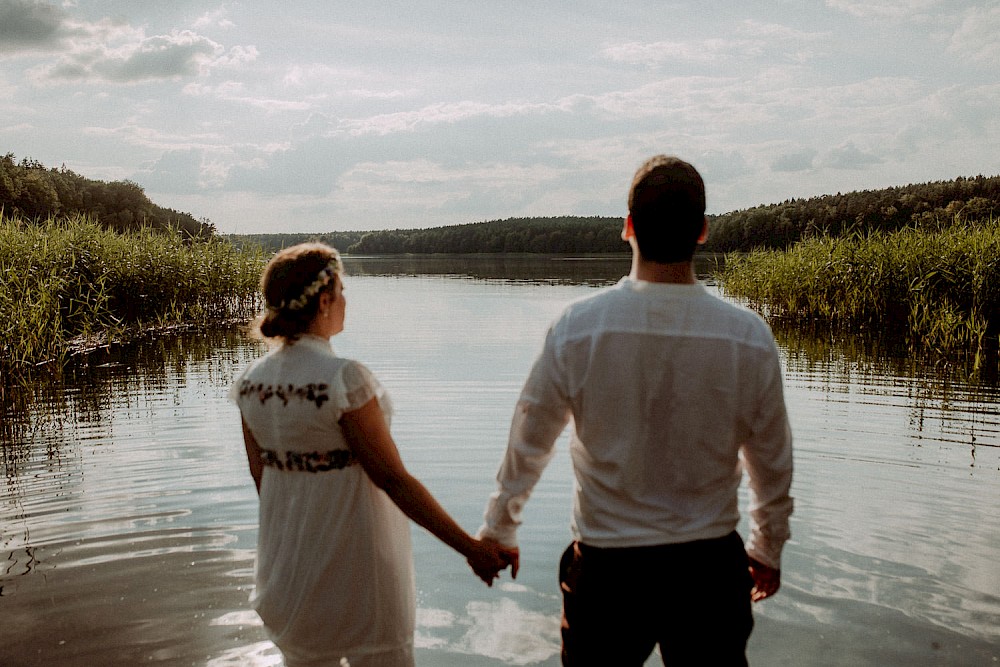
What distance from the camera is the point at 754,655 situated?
3879 millimetres

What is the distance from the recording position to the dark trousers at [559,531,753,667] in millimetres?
2115

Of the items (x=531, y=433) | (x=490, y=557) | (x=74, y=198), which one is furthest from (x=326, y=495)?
(x=74, y=198)

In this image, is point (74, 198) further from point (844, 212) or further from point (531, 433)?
point (531, 433)

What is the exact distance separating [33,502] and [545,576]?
12.3 feet

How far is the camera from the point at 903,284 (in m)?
15.4

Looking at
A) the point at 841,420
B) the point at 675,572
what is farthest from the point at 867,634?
the point at 841,420

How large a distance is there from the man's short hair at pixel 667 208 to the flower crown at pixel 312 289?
0.88 metres

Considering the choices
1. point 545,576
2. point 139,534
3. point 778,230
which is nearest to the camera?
point 545,576

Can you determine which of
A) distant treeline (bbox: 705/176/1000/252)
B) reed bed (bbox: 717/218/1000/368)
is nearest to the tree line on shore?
reed bed (bbox: 717/218/1000/368)

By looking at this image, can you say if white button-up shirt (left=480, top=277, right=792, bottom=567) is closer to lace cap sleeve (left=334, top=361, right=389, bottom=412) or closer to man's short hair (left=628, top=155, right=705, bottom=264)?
man's short hair (left=628, top=155, right=705, bottom=264)

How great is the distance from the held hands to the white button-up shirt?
362mm

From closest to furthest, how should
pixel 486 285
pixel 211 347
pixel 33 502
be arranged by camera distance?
pixel 33 502, pixel 211 347, pixel 486 285

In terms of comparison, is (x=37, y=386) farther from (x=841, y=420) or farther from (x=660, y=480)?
(x=660, y=480)

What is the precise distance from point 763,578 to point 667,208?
1049mm
